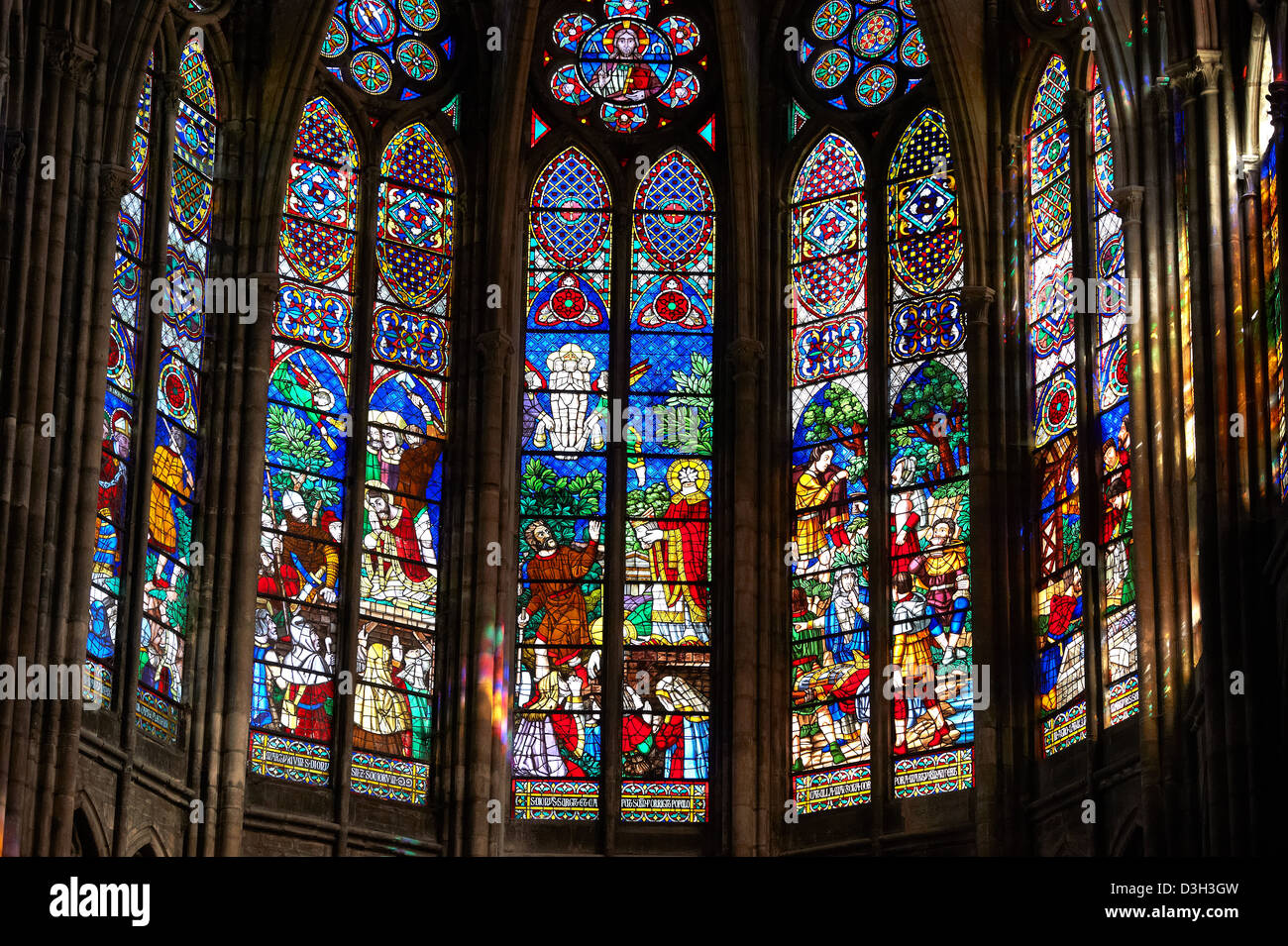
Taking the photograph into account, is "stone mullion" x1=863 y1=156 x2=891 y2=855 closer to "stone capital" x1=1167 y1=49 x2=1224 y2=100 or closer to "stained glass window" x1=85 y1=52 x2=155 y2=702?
"stone capital" x1=1167 y1=49 x2=1224 y2=100

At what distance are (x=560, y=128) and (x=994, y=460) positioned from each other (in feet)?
18.4

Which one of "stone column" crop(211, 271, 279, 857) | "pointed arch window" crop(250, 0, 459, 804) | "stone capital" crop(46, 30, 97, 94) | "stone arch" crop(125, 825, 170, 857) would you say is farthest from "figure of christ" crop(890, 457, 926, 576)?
"stone capital" crop(46, 30, 97, 94)

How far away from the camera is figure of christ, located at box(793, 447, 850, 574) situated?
92.4 feet

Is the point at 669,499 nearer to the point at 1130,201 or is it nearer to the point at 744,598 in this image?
the point at 744,598

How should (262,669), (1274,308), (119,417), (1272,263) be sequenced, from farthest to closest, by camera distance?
(262,669) → (119,417) → (1272,263) → (1274,308)

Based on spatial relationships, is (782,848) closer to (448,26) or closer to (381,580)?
(381,580)

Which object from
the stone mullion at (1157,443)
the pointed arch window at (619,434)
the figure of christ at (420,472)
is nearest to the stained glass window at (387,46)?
the pointed arch window at (619,434)

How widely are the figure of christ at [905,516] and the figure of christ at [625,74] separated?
468 cm

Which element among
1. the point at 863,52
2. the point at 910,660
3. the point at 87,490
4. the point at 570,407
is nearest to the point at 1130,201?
the point at 910,660

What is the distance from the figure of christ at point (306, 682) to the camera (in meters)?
26.8

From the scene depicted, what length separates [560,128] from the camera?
2995 cm

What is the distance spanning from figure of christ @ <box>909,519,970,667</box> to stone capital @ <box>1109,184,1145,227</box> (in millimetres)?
3483

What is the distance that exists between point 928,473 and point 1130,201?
11.8 ft

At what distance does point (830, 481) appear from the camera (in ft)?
93.1
